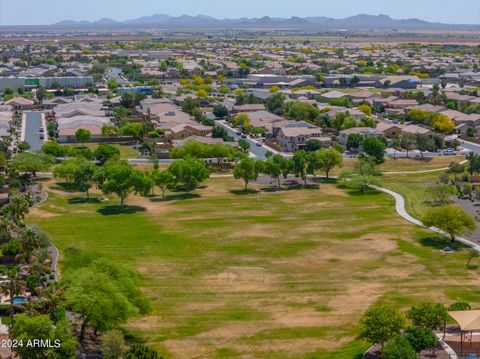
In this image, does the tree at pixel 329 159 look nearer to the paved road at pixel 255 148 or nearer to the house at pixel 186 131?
the paved road at pixel 255 148

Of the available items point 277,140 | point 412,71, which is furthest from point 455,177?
point 412,71

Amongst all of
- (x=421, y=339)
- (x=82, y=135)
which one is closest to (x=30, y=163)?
(x=82, y=135)


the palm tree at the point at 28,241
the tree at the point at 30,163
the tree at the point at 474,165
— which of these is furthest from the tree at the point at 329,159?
the palm tree at the point at 28,241

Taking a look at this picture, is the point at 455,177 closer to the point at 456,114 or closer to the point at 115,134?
the point at 456,114

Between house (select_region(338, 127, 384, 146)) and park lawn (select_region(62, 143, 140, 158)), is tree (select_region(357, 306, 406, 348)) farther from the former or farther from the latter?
house (select_region(338, 127, 384, 146))

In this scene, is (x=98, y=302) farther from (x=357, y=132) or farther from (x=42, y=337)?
(x=357, y=132)

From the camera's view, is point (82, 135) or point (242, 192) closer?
point (242, 192)
